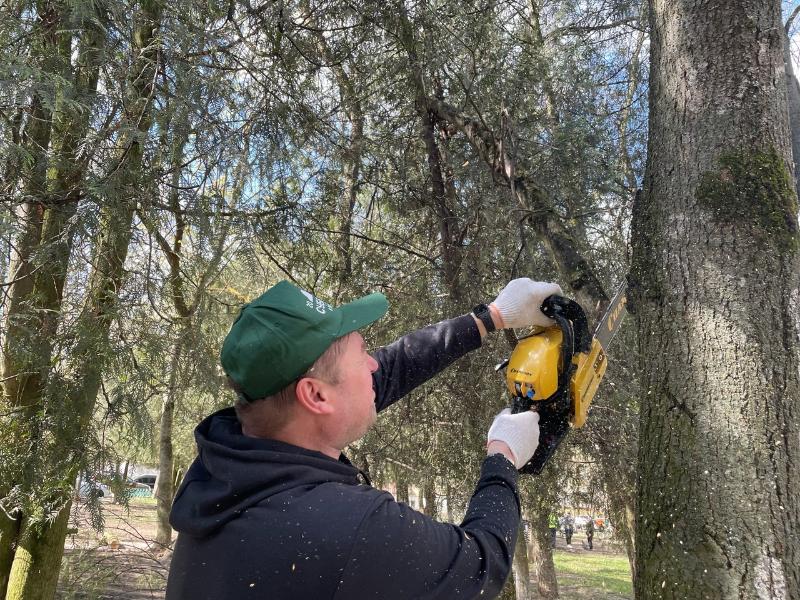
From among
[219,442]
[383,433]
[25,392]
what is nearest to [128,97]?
[219,442]

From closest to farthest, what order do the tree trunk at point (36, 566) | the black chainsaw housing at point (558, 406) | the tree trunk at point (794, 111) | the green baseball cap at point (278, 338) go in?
the green baseball cap at point (278, 338) → the black chainsaw housing at point (558, 406) → the tree trunk at point (794, 111) → the tree trunk at point (36, 566)

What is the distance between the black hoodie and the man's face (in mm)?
113

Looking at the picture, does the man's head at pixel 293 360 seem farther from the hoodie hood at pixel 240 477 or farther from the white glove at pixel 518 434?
the white glove at pixel 518 434

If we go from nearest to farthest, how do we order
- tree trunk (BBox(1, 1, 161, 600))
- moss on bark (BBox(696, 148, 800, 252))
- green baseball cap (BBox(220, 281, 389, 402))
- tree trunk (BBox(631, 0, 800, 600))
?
1. green baseball cap (BBox(220, 281, 389, 402))
2. tree trunk (BBox(631, 0, 800, 600))
3. moss on bark (BBox(696, 148, 800, 252))
4. tree trunk (BBox(1, 1, 161, 600))

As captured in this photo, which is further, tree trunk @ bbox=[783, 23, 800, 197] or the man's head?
tree trunk @ bbox=[783, 23, 800, 197]

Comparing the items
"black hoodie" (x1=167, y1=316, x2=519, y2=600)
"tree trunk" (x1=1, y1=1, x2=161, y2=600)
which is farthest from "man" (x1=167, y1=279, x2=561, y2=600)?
"tree trunk" (x1=1, y1=1, x2=161, y2=600)

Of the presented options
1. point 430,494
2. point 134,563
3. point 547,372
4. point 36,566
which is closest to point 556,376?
point 547,372

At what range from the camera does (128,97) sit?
3090 mm

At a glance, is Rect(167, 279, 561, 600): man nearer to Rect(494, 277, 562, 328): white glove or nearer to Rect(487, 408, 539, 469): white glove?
Rect(487, 408, 539, 469): white glove

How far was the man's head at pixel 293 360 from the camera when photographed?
151 centimetres

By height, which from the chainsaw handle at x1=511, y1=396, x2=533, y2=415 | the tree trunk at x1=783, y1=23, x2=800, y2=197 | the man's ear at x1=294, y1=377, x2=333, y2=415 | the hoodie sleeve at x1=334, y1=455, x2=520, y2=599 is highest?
the tree trunk at x1=783, y1=23, x2=800, y2=197

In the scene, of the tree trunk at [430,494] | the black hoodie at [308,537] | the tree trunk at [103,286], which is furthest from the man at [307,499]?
the tree trunk at [430,494]

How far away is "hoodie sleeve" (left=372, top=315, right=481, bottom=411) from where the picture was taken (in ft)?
7.52

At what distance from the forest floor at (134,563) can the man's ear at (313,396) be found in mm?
2920
